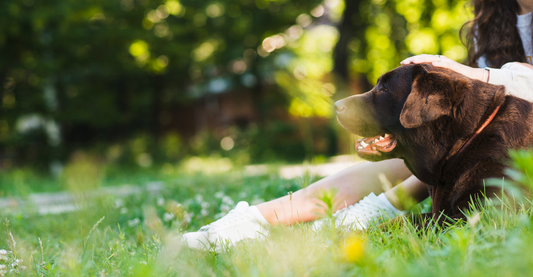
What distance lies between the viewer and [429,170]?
2.24 metres

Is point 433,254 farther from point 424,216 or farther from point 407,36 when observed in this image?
point 407,36

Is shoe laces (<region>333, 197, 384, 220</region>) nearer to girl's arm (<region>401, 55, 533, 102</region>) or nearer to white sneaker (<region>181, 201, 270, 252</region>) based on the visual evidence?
white sneaker (<region>181, 201, 270, 252</region>)

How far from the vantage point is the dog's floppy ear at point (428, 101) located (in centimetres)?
206

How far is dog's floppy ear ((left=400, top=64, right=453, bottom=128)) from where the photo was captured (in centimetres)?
206

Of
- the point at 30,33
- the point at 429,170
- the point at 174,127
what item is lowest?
the point at 174,127

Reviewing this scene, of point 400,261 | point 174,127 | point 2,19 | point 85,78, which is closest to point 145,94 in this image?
point 85,78

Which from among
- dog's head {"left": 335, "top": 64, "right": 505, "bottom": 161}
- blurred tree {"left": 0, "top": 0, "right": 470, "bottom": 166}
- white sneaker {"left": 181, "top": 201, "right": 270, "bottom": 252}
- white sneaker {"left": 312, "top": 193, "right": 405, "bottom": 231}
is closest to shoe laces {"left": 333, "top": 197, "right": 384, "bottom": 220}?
white sneaker {"left": 312, "top": 193, "right": 405, "bottom": 231}

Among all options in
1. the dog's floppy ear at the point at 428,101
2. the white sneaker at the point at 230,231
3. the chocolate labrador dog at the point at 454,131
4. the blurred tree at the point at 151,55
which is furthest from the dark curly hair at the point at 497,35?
the blurred tree at the point at 151,55

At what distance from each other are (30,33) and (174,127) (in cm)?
1289

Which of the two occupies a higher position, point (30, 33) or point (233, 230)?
point (30, 33)

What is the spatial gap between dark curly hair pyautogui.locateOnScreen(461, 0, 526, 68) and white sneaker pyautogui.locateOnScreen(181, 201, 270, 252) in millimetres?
2016

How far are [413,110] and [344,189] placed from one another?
2.13 ft

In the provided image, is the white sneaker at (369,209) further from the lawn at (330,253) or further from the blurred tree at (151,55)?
the blurred tree at (151,55)

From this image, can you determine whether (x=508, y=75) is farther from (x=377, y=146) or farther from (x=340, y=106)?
(x=340, y=106)
